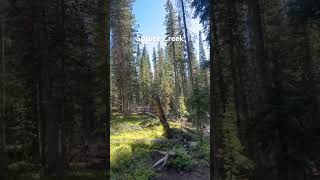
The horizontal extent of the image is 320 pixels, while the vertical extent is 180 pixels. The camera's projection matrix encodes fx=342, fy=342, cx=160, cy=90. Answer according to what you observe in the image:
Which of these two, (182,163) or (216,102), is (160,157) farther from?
(216,102)

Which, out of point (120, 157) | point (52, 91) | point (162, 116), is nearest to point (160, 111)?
point (162, 116)

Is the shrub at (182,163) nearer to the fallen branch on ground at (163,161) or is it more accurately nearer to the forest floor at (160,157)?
the forest floor at (160,157)

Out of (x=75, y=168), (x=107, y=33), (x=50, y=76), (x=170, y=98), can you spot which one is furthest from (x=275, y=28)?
(x=170, y=98)

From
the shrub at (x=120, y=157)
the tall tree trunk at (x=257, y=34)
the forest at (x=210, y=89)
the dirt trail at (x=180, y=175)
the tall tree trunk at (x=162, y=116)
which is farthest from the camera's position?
the tall tree trunk at (x=162, y=116)

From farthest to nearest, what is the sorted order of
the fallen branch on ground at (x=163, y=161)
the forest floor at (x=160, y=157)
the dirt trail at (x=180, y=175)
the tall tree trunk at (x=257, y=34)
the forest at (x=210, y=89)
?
the fallen branch on ground at (x=163, y=161) → the forest floor at (x=160, y=157) → the dirt trail at (x=180, y=175) → the tall tree trunk at (x=257, y=34) → the forest at (x=210, y=89)

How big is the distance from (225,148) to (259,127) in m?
0.61

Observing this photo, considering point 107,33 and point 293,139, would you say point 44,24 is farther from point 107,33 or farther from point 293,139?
point 293,139

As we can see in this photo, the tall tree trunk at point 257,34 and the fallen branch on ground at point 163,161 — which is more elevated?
the tall tree trunk at point 257,34

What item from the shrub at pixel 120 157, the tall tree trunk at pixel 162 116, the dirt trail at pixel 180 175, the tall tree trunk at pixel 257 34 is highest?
the tall tree trunk at pixel 257 34

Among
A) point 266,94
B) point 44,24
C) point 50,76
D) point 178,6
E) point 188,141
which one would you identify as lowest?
point 188,141

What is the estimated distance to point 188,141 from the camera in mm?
18359

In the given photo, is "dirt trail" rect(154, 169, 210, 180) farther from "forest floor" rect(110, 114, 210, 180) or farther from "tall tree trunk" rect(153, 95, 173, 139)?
"tall tree trunk" rect(153, 95, 173, 139)

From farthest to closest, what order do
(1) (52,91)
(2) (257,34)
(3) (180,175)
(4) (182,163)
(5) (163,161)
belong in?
(5) (163,161)
(4) (182,163)
(3) (180,175)
(1) (52,91)
(2) (257,34)

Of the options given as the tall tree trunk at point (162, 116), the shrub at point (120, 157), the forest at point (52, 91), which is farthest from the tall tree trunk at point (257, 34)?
the tall tree trunk at point (162, 116)
